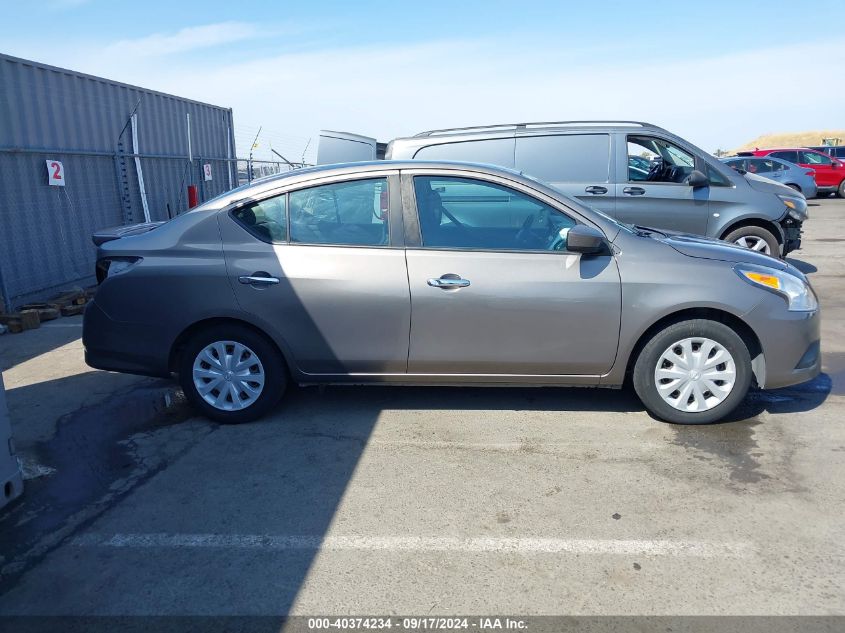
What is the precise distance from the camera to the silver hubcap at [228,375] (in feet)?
15.0

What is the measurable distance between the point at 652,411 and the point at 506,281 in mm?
1346

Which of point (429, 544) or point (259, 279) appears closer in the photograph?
point (429, 544)

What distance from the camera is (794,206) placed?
28.2 feet

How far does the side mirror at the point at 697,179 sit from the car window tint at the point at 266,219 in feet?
18.0

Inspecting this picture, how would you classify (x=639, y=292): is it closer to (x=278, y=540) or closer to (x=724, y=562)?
(x=724, y=562)

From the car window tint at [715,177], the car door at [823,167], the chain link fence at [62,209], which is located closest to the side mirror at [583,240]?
the car window tint at [715,177]

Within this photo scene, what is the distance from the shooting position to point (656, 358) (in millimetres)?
4359

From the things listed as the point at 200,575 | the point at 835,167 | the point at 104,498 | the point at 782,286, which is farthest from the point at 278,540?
the point at 835,167

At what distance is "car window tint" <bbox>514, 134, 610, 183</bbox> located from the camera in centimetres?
791

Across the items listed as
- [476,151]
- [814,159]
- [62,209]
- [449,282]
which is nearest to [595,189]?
[476,151]

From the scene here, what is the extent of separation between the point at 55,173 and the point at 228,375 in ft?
20.5

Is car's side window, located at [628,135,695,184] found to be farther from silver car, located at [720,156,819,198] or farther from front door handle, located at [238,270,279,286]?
silver car, located at [720,156,819,198]

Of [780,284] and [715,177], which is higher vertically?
[715,177]

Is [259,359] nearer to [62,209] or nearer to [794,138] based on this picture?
[62,209]
